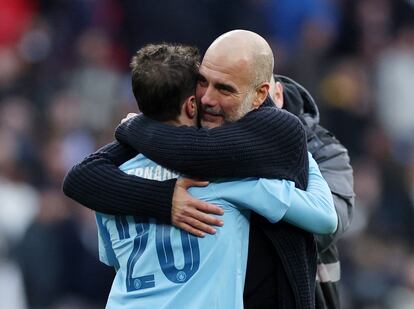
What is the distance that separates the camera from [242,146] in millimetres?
4223

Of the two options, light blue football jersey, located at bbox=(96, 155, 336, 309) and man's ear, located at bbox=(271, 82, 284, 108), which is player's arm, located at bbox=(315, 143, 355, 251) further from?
light blue football jersey, located at bbox=(96, 155, 336, 309)

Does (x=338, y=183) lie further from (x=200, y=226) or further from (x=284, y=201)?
(x=200, y=226)

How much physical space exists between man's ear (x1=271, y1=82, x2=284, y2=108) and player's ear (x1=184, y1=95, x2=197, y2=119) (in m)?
0.55

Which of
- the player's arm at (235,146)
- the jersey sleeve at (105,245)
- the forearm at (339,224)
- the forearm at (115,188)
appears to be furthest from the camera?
the forearm at (339,224)

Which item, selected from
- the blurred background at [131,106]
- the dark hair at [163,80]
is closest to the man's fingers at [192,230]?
the dark hair at [163,80]

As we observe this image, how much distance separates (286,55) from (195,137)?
770 centimetres

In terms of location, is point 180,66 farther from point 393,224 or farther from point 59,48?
point 59,48

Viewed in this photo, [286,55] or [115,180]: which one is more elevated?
[115,180]

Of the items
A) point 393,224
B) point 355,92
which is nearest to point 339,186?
point 393,224

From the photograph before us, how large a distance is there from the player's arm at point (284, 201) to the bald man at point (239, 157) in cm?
4

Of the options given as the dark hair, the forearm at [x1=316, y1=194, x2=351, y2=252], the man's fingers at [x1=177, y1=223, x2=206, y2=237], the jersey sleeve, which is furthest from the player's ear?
the forearm at [x1=316, y1=194, x2=351, y2=252]

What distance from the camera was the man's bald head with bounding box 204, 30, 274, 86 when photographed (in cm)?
438

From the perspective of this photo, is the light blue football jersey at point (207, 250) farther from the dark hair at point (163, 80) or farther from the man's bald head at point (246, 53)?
the man's bald head at point (246, 53)

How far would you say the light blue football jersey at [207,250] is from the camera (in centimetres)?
425
